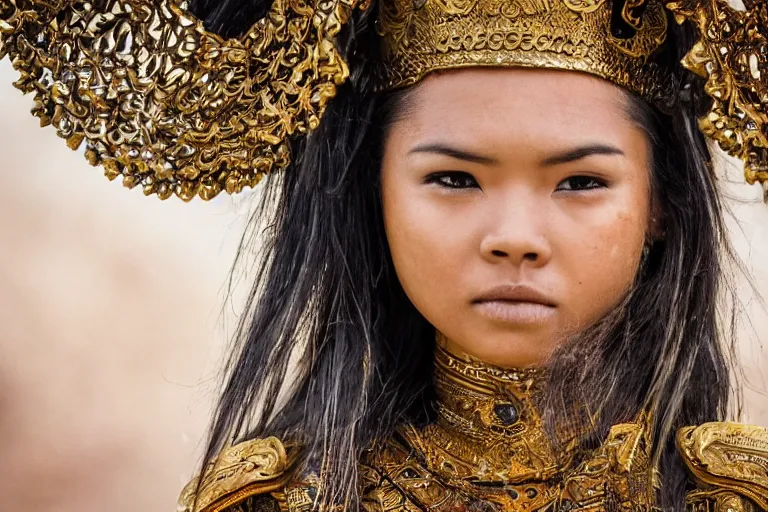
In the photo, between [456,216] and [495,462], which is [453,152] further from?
[495,462]

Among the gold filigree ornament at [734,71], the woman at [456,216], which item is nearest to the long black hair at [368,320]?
the woman at [456,216]

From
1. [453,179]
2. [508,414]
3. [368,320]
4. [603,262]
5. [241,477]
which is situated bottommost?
[241,477]

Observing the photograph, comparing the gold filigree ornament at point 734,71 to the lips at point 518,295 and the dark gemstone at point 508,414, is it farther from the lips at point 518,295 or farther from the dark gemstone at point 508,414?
the dark gemstone at point 508,414

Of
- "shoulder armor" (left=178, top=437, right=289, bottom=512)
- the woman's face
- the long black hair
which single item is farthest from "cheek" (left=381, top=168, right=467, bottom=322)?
"shoulder armor" (left=178, top=437, right=289, bottom=512)

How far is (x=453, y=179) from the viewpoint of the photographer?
183 cm

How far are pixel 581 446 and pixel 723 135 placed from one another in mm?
478

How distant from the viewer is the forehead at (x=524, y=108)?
5.81 feet

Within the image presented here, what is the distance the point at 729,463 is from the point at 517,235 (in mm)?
445

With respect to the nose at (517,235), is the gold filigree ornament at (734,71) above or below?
above

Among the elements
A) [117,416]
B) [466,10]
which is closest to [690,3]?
[466,10]

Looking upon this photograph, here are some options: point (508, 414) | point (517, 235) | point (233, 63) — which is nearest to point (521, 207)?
point (517, 235)

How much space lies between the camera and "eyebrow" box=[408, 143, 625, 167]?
5.81 feet

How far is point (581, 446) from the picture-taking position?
1914mm

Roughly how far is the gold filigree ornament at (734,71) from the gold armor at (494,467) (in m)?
0.39
